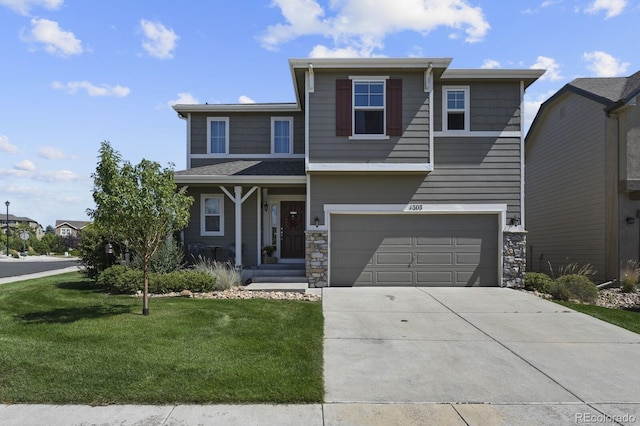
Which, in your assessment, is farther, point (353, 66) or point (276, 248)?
point (276, 248)

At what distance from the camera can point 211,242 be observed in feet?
44.6

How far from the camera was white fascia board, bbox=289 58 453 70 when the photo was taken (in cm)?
1130

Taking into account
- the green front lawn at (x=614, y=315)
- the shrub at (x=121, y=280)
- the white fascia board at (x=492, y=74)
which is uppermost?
the white fascia board at (x=492, y=74)

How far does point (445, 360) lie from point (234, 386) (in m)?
2.93

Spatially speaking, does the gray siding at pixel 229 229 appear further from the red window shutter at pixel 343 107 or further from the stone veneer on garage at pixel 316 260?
the red window shutter at pixel 343 107

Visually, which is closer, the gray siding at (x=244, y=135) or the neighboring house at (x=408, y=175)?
the neighboring house at (x=408, y=175)

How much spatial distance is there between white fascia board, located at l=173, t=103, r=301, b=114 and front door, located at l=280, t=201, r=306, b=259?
318 cm

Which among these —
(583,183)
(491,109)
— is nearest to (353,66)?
(491,109)

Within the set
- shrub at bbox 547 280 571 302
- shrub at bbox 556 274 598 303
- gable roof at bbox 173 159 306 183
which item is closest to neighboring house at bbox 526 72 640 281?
shrub at bbox 556 274 598 303

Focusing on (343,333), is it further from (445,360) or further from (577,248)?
(577,248)

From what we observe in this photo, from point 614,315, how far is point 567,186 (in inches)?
308

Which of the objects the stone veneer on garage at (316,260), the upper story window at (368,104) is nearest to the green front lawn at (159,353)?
the stone veneer on garage at (316,260)

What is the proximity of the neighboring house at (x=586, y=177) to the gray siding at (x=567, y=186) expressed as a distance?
0.10 ft

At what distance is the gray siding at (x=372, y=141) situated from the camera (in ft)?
38.0
